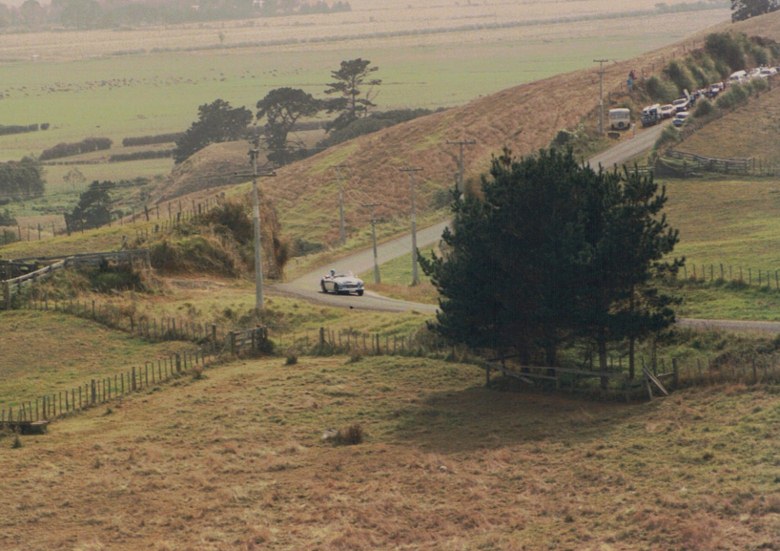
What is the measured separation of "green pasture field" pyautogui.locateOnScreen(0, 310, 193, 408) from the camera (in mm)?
60972

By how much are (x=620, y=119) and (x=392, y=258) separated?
34.0 m

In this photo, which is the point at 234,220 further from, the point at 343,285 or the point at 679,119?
the point at 679,119

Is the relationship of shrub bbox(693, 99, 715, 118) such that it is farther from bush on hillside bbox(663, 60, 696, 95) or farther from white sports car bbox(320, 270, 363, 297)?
white sports car bbox(320, 270, 363, 297)

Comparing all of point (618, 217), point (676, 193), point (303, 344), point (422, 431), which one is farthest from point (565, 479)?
point (676, 193)

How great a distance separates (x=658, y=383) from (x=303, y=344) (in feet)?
62.0

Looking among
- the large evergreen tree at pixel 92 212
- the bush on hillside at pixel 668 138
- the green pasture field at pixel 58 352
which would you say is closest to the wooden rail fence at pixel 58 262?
the green pasture field at pixel 58 352

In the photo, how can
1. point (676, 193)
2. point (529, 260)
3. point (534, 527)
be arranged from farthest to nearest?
point (676, 193) < point (529, 260) < point (534, 527)

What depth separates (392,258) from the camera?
11319 centimetres

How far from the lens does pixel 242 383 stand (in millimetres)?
59969

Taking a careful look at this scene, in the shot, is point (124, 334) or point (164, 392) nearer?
point (164, 392)

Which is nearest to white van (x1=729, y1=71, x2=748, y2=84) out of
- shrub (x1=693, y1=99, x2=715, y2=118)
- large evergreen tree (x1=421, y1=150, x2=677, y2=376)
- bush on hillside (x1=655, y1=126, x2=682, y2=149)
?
shrub (x1=693, y1=99, x2=715, y2=118)

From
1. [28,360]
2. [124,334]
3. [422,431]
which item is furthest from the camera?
[124,334]

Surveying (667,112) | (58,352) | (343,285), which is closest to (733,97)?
(667,112)

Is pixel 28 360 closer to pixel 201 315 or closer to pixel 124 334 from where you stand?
pixel 124 334
